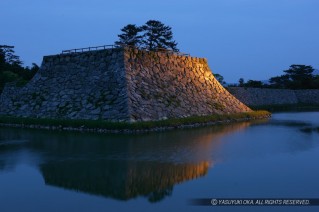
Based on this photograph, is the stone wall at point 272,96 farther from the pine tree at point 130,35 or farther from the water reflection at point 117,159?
the water reflection at point 117,159

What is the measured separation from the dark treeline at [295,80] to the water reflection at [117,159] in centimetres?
5255

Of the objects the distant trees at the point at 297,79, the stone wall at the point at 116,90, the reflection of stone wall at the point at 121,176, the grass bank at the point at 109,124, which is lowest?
the reflection of stone wall at the point at 121,176

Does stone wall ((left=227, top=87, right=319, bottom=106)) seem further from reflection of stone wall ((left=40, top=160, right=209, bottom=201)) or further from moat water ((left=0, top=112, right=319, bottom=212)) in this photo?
reflection of stone wall ((left=40, top=160, right=209, bottom=201))

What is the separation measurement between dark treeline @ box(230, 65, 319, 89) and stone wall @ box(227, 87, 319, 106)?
21.9 feet

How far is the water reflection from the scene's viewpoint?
8.91 m

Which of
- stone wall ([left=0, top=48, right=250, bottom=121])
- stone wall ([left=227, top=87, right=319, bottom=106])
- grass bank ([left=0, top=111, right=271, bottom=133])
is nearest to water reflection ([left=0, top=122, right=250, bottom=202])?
grass bank ([left=0, top=111, right=271, bottom=133])

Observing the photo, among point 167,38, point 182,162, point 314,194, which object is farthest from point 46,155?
point 167,38

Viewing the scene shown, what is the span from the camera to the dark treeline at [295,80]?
67425 mm

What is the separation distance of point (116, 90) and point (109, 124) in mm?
4080

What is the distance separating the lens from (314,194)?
7922mm

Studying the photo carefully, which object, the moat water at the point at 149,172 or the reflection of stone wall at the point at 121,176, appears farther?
the reflection of stone wall at the point at 121,176

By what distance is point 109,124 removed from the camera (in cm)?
1988

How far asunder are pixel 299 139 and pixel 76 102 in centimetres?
1441

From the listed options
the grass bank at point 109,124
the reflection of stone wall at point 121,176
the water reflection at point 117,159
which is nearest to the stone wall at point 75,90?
the grass bank at point 109,124
